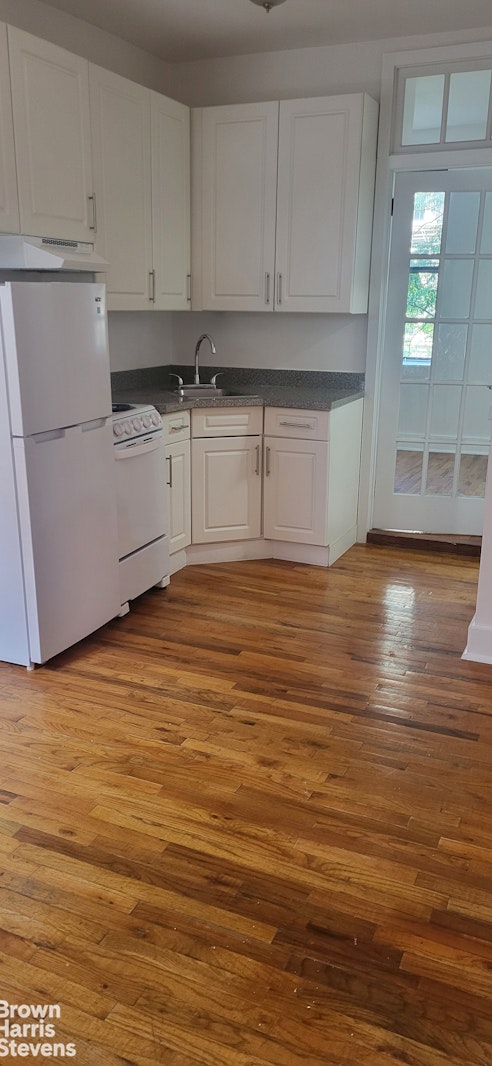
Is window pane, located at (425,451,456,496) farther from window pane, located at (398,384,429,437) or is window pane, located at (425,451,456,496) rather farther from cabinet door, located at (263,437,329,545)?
cabinet door, located at (263,437,329,545)

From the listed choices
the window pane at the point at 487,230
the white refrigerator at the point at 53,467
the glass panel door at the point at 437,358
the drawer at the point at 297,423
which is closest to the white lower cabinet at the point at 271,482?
the drawer at the point at 297,423

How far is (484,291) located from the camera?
427 cm

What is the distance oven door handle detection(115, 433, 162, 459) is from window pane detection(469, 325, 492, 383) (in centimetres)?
185

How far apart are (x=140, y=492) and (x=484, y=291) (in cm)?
220

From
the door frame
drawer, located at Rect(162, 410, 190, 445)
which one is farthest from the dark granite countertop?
the door frame

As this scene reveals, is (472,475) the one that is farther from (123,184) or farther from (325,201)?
(123,184)

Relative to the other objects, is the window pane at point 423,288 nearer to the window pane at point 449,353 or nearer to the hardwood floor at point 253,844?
the window pane at point 449,353

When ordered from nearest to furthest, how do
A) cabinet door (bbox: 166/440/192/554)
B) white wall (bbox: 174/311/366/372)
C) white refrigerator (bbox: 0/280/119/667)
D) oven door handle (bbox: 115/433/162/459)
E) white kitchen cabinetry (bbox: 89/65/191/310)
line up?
white refrigerator (bbox: 0/280/119/667) → oven door handle (bbox: 115/433/162/459) → white kitchen cabinetry (bbox: 89/65/191/310) → cabinet door (bbox: 166/440/192/554) → white wall (bbox: 174/311/366/372)

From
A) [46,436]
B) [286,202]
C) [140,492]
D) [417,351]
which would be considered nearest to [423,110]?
[286,202]

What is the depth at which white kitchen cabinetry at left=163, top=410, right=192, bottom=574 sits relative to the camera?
391cm

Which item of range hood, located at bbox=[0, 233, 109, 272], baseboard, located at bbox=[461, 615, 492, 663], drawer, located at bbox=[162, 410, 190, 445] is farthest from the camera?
drawer, located at bbox=[162, 410, 190, 445]

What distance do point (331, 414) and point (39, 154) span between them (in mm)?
1783

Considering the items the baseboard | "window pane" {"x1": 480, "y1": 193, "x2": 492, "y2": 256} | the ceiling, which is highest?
the ceiling

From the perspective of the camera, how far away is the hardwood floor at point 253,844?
5.17 ft
